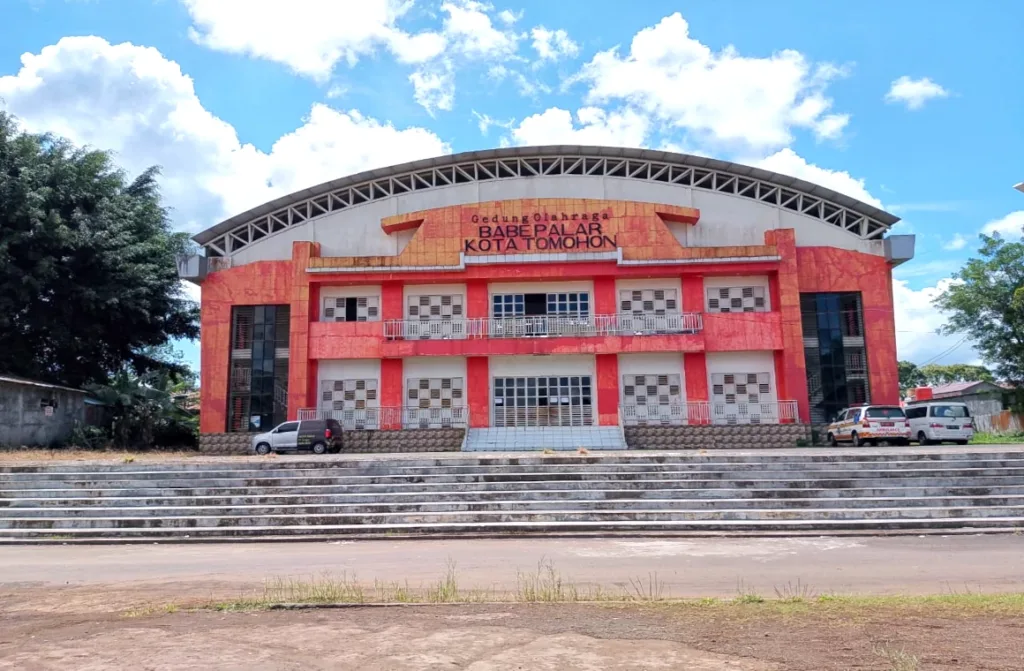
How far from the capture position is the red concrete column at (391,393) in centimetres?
2758

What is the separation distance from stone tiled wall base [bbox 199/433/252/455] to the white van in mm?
23578

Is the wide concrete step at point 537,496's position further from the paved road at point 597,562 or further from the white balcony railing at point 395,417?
the white balcony railing at point 395,417

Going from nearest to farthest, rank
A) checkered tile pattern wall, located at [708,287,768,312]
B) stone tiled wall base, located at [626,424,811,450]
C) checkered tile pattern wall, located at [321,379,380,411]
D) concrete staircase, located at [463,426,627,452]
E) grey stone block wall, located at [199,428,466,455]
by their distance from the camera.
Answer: concrete staircase, located at [463,426,627,452], stone tiled wall base, located at [626,424,811,450], grey stone block wall, located at [199,428,466,455], checkered tile pattern wall, located at [321,379,380,411], checkered tile pattern wall, located at [708,287,768,312]

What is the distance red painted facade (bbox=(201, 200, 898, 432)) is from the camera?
27391 mm

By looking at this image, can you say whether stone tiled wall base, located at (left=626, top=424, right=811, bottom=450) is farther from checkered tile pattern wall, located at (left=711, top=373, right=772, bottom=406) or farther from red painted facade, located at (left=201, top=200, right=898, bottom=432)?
checkered tile pattern wall, located at (left=711, top=373, right=772, bottom=406)

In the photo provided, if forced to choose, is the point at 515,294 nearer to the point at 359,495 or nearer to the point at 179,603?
the point at 359,495

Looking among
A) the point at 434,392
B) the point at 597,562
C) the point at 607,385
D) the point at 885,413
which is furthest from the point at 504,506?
the point at 885,413

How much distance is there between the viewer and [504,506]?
13375 mm

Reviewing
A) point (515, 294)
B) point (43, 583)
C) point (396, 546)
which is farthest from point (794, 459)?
point (515, 294)

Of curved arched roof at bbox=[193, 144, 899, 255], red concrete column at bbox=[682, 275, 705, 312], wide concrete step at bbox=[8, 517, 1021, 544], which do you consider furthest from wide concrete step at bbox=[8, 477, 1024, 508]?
curved arched roof at bbox=[193, 144, 899, 255]

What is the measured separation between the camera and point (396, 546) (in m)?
11.5

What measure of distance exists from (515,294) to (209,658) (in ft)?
78.9

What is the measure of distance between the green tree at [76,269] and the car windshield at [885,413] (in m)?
26.9

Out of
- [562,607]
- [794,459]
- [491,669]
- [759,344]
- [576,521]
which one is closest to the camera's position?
[491,669]
